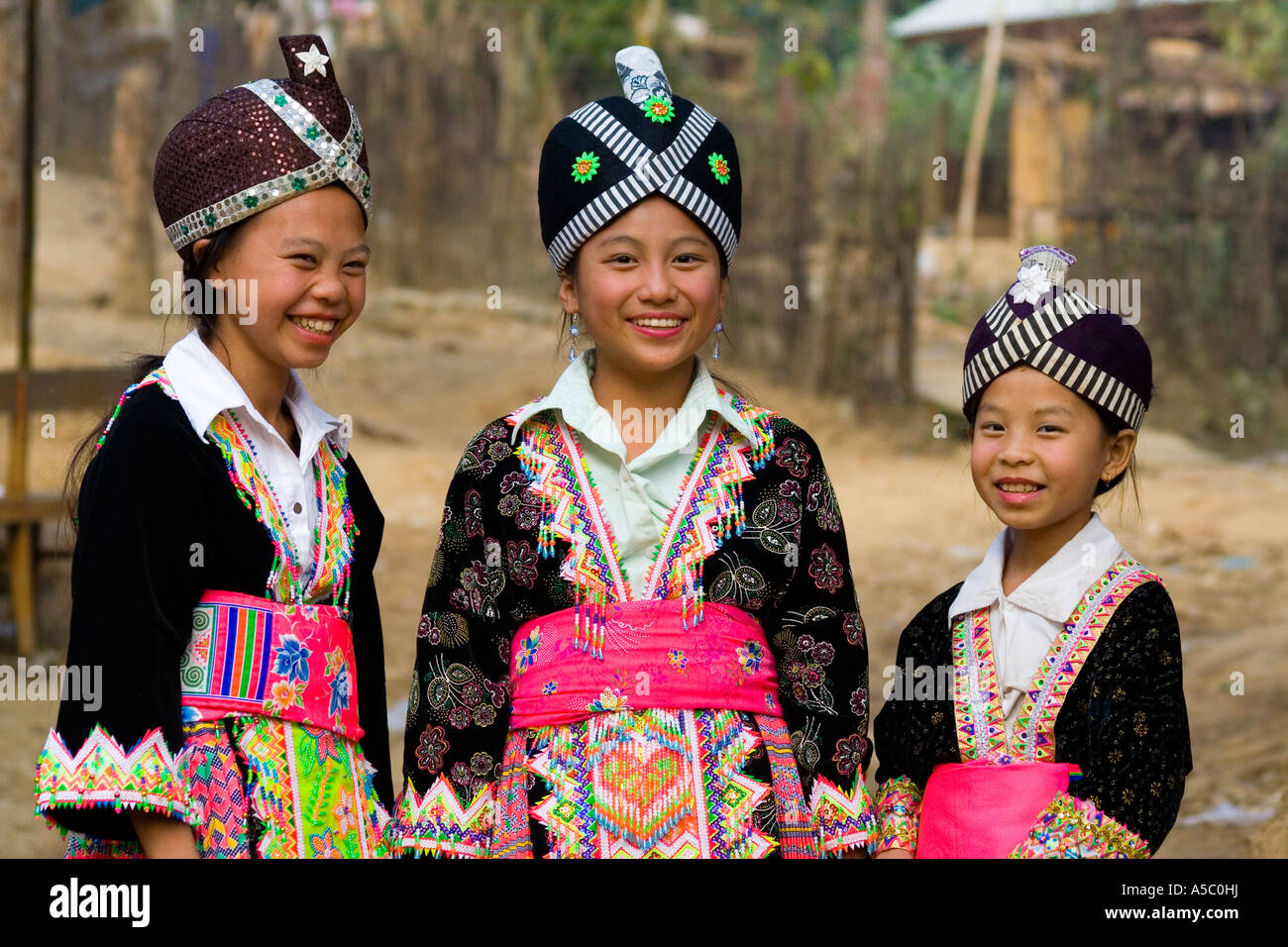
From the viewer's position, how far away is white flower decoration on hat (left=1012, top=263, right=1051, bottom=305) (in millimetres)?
2582

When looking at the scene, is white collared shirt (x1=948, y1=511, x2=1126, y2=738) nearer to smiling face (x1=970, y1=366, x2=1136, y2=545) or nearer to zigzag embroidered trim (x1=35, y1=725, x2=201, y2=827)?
smiling face (x1=970, y1=366, x2=1136, y2=545)

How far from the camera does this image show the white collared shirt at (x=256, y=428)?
2.50 metres

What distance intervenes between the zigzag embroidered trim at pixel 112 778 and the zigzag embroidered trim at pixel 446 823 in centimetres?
36

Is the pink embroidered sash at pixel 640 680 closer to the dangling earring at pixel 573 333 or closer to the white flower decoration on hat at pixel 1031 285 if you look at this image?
the dangling earring at pixel 573 333

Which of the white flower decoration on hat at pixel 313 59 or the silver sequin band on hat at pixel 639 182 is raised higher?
the white flower decoration on hat at pixel 313 59

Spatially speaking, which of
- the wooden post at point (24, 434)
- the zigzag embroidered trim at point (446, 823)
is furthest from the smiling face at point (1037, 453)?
the wooden post at point (24, 434)

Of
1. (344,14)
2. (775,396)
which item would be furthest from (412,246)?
(775,396)

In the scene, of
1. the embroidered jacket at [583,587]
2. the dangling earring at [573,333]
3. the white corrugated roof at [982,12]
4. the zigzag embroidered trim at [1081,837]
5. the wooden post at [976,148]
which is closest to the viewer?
the zigzag embroidered trim at [1081,837]

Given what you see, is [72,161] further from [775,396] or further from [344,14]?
[775,396]

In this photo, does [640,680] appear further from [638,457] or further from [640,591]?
[638,457]

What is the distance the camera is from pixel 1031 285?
260cm

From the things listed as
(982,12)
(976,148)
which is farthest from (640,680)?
(982,12)

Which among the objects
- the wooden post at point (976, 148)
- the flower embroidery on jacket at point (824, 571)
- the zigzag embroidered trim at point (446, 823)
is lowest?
the zigzag embroidered trim at point (446, 823)

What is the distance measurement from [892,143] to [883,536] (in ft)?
12.9
